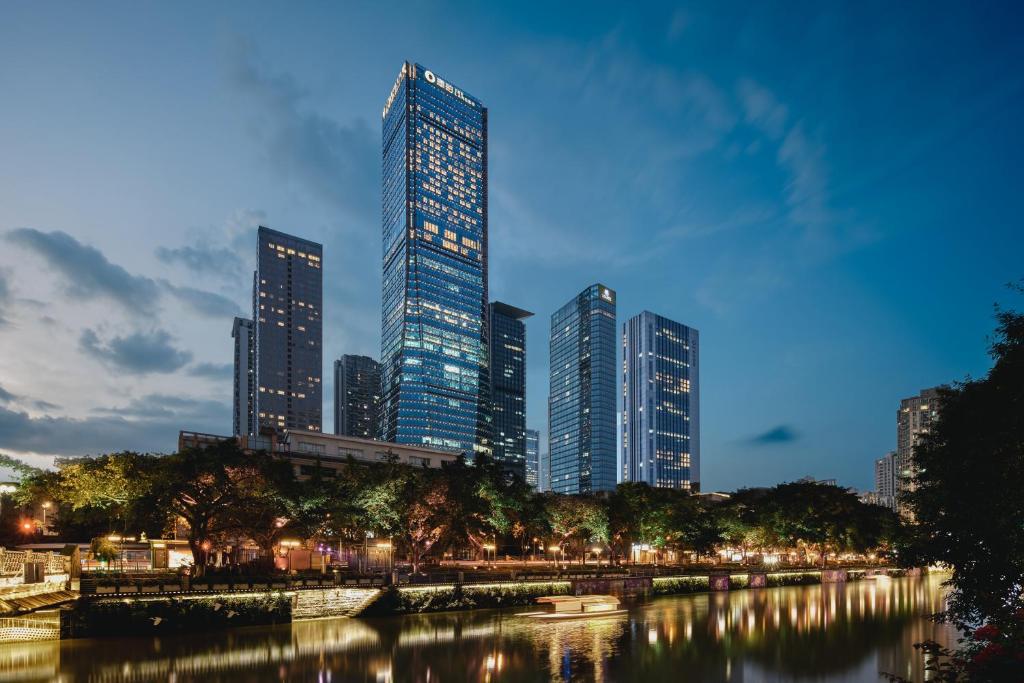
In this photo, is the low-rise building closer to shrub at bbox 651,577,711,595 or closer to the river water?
shrub at bbox 651,577,711,595

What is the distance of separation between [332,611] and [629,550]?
246 feet

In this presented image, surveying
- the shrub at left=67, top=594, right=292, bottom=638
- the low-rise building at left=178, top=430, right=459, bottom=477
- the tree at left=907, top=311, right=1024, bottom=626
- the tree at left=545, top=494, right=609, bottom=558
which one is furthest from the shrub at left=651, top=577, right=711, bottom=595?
the tree at left=907, top=311, right=1024, bottom=626

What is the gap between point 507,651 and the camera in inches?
1543

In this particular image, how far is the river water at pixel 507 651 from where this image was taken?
3319cm

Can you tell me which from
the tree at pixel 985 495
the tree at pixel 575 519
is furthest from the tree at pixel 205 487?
the tree at pixel 985 495

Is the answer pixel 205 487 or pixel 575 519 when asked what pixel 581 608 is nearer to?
pixel 575 519

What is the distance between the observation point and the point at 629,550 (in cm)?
11544

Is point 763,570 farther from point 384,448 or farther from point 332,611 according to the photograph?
point 332,611

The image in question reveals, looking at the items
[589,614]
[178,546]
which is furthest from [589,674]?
[178,546]

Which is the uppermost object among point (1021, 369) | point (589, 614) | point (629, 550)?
point (1021, 369)

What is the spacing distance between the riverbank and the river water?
4.24ft

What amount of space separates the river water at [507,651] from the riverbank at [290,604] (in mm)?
1292

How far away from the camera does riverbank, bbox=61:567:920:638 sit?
40.8m

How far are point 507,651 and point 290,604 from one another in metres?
18.4
